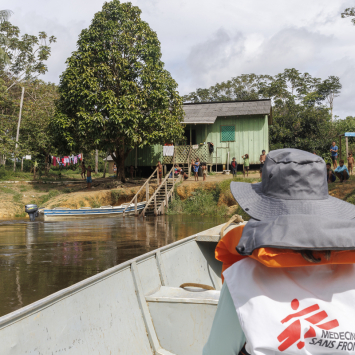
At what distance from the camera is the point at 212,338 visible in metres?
1.28

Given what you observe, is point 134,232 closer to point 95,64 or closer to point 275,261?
point 95,64

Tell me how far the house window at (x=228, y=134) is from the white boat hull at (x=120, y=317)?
21.1m

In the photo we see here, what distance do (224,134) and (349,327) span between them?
24718 millimetres

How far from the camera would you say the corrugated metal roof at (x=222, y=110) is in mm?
24859

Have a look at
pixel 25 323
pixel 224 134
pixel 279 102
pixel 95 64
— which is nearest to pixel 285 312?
pixel 25 323

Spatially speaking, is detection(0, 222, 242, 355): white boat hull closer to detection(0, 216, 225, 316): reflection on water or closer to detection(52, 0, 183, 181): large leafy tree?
detection(0, 216, 225, 316): reflection on water

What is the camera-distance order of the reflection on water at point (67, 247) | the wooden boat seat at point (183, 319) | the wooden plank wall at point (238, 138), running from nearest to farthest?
the wooden boat seat at point (183, 319) → the reflection on water at point (67, 247) → the wooden plank wall at point (238, 138)

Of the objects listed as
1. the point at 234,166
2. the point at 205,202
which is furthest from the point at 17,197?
the point at 234,166

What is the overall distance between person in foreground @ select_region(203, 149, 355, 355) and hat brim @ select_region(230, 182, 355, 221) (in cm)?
2

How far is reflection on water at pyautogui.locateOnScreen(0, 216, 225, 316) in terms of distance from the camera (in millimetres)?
7836

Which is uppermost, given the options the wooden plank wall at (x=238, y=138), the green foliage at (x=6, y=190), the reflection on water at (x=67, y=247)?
the wooden plank wall at (x=238, y=138)

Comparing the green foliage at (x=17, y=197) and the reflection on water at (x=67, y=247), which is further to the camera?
the green foliage at (x=17, y=197)

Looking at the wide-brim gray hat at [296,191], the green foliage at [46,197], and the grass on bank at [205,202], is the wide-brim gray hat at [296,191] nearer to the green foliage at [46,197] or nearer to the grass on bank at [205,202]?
the grass on bank at [205,202]

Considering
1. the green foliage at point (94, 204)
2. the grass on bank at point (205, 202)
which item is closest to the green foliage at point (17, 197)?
the green foliage at point (94, 204)
